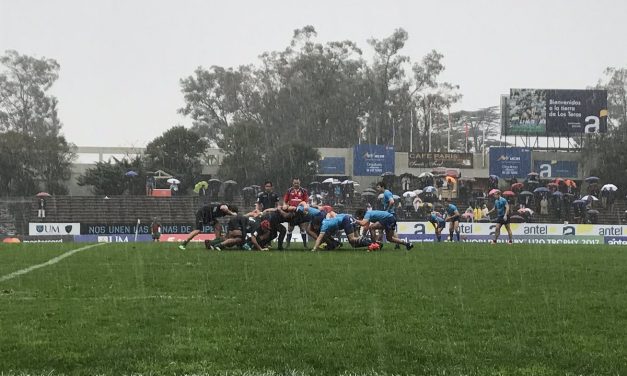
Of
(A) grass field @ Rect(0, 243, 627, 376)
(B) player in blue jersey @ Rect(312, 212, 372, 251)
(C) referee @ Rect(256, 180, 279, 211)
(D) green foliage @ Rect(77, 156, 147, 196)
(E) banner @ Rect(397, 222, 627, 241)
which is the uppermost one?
(D) green foliage @ Rect(77, 156, 147, 196)

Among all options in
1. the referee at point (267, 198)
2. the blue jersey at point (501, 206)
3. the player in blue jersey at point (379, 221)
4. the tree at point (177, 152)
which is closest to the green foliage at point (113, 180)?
the tree at point (177, 152)

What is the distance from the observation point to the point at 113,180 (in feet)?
194

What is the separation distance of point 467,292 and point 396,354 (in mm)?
3990

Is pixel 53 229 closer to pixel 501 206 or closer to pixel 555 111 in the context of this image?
pixel 501 206

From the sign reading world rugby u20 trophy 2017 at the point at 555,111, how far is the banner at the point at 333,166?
43.6 ft

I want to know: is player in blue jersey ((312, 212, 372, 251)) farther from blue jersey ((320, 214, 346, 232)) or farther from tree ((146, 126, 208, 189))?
tree ((146, 126, 208, 189))

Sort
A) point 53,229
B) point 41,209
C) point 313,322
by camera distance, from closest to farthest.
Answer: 1. point 313,322
2. point 53,229
3. point 41,209

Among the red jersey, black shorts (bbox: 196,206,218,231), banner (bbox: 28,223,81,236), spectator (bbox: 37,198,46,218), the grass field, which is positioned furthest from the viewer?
spectator (bbox: 37,198,46,218)

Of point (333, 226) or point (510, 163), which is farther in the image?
point (510, 163)

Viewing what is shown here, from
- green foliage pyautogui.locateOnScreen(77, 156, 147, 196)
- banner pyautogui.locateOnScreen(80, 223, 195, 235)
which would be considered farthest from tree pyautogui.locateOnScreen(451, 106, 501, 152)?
banner pyautogui.locateOnScreen(80, 223, 195, 235)

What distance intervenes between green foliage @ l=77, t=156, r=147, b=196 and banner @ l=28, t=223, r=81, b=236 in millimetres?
16055

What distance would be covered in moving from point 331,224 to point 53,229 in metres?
26.4

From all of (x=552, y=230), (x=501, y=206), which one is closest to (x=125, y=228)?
(x=552, y=230)

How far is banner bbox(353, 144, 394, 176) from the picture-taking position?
6369cm
